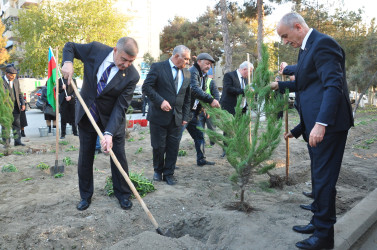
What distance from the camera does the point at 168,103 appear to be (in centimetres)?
486

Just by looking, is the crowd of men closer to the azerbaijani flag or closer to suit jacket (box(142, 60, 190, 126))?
suit jacket (box(142, 60, 190, 126))

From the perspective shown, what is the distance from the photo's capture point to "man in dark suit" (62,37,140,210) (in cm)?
380

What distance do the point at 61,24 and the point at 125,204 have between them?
23.3 m

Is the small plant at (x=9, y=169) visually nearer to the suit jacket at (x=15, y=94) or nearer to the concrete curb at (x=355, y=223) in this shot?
the suit jacket at (x=15, y=94)

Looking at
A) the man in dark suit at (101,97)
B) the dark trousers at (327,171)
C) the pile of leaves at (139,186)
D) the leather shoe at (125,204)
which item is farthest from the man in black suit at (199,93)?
the dark trousers at (327,171)

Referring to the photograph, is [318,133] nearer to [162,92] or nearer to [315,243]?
[315,243]

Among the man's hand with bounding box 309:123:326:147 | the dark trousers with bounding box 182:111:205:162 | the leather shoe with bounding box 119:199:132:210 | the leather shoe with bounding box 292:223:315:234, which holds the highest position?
the man's hand with bounding box 309:123:326:147

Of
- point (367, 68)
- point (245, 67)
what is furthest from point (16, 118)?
point (367, 68)

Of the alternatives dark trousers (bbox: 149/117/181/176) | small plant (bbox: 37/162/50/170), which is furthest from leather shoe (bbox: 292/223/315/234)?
small plant (bbox: 37/162/50/170)

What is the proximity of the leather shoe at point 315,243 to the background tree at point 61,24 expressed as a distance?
23865 mm

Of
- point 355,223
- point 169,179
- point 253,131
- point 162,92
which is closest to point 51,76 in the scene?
point 162,92

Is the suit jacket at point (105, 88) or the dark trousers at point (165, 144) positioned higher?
the suit jacket at point (105, 88)

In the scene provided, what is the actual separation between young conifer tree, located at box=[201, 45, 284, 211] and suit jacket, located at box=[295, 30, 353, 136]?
0.63 m

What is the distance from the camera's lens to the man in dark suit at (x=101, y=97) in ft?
12.5
